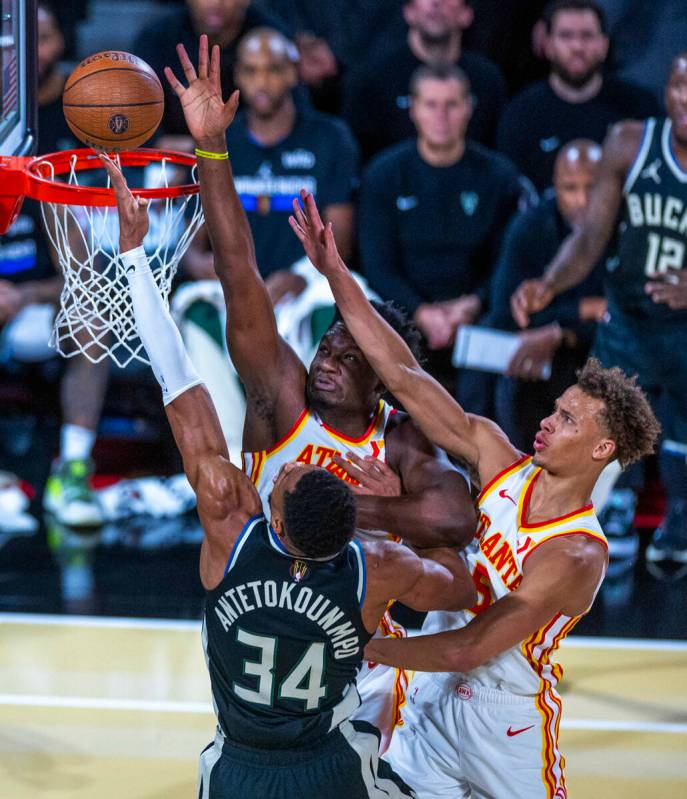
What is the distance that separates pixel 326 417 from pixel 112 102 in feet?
4.15

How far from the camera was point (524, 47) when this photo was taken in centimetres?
815

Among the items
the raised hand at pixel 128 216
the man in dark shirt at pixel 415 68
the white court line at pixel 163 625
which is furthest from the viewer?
the man in dark shirt at pixel 415 68

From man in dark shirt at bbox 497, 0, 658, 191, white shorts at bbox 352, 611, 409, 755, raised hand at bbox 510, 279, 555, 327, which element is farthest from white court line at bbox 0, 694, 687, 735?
man in dark shirt at bbox 497, 0, 658, 191

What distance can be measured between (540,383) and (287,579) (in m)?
4.55

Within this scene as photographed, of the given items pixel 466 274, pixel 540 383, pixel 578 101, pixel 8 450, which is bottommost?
pixel 8 450

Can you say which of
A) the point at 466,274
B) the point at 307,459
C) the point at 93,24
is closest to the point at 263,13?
the point at 93,24

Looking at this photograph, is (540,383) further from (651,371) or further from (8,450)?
(8,450)

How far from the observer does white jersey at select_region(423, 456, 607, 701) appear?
3.68 metres

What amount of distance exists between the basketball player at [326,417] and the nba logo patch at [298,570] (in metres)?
0.73

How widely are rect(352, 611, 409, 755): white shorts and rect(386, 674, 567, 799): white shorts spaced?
17 cm

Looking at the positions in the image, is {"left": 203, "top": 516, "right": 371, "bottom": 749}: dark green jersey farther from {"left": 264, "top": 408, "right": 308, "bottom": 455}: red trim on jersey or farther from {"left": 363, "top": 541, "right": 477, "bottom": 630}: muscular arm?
{"left": 264, "top": 408, "right": 308, "bottom": 455}: red trim on jersey

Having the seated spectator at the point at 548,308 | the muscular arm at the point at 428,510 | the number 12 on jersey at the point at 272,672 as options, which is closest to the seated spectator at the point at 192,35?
the seated spectator at the point at 548,308

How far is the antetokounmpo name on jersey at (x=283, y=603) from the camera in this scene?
3199 mm

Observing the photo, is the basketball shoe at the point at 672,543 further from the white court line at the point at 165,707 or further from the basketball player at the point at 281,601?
the basketball player at the point at 281,601
